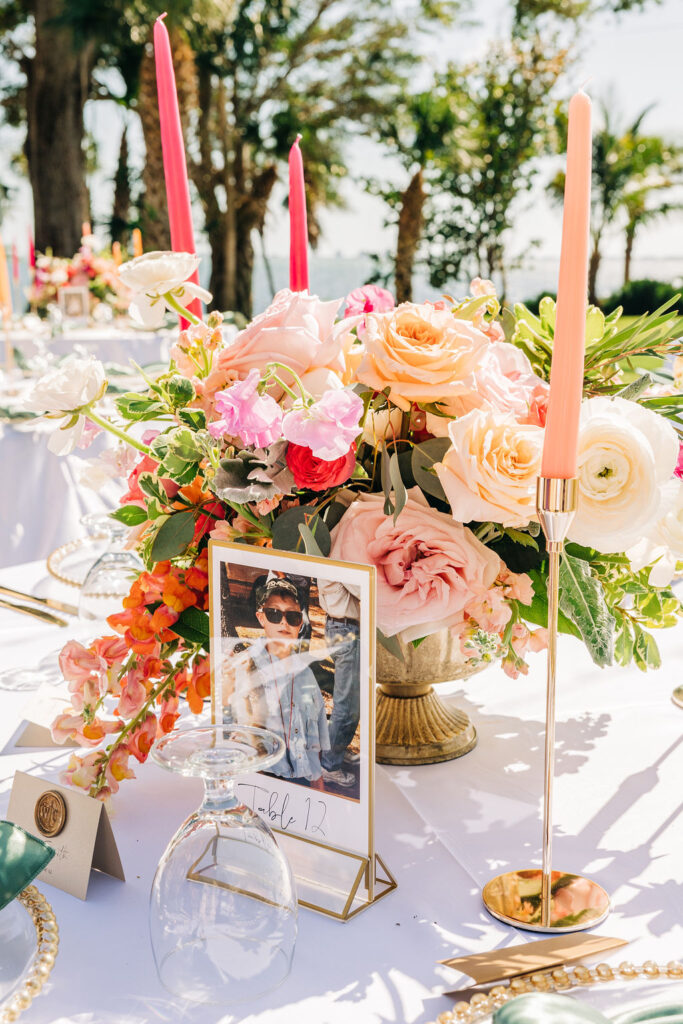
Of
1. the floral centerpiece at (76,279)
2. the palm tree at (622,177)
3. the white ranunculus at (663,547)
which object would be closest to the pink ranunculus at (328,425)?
the white ranunculus at (663,547)

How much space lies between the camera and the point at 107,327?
4898 mm

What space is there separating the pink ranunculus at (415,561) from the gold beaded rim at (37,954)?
28 centimetres

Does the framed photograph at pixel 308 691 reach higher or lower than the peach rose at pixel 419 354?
lower

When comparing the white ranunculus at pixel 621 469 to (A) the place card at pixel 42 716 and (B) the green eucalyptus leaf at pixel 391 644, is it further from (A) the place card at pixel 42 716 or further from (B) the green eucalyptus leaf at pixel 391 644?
(A) the place card at pixel 42 716

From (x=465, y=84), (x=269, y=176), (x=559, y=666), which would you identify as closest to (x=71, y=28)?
(x=269, y=176)

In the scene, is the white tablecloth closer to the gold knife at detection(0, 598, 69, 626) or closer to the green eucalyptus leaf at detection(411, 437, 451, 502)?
the gold knife at detection(0, 598, 69, 626)

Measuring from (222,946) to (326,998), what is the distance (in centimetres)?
7

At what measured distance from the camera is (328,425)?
1.77ft

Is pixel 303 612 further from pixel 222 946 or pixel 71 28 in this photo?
pixel 71 28

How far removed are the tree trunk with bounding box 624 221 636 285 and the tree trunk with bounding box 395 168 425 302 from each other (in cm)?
464

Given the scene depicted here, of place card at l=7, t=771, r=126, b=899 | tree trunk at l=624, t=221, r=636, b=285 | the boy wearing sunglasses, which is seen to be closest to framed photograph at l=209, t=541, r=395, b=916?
the boy wearing sunglasses

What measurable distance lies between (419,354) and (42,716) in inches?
18.7

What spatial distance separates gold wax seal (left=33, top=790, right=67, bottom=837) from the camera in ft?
2.05

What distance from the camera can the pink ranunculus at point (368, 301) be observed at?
2.54 feet
